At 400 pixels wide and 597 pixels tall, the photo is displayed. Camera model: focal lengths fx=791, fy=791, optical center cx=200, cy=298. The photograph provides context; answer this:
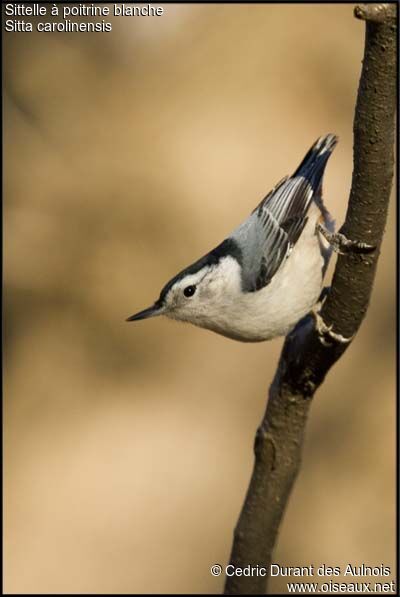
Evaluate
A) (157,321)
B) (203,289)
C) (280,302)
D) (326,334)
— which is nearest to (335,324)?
(326,334)

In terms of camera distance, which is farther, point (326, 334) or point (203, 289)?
point (203, 289)

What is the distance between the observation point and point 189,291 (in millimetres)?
2527

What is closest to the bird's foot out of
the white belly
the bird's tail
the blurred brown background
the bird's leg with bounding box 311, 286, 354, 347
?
the bird's leg with bounding box 311, 286, 354, 347

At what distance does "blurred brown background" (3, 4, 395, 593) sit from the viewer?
12.6 feet

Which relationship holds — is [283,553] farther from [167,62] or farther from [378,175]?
[167,62]

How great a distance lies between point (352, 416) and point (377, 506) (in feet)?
1.53

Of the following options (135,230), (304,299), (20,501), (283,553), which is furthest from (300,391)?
(135,230)

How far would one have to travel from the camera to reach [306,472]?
13.0 feet

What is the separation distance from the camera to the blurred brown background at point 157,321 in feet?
12.6

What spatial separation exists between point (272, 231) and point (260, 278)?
20 cm

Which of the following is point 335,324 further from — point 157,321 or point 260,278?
point 157,321

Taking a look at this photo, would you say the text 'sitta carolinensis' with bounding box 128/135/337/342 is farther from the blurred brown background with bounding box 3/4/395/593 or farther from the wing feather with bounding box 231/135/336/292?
the blurred brown background with bounding box 3/4/395/593

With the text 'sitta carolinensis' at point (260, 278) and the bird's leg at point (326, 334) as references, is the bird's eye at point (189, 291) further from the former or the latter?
the bird's leg at point (326, 334)

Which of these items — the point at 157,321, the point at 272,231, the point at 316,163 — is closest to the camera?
the point at 272,231
